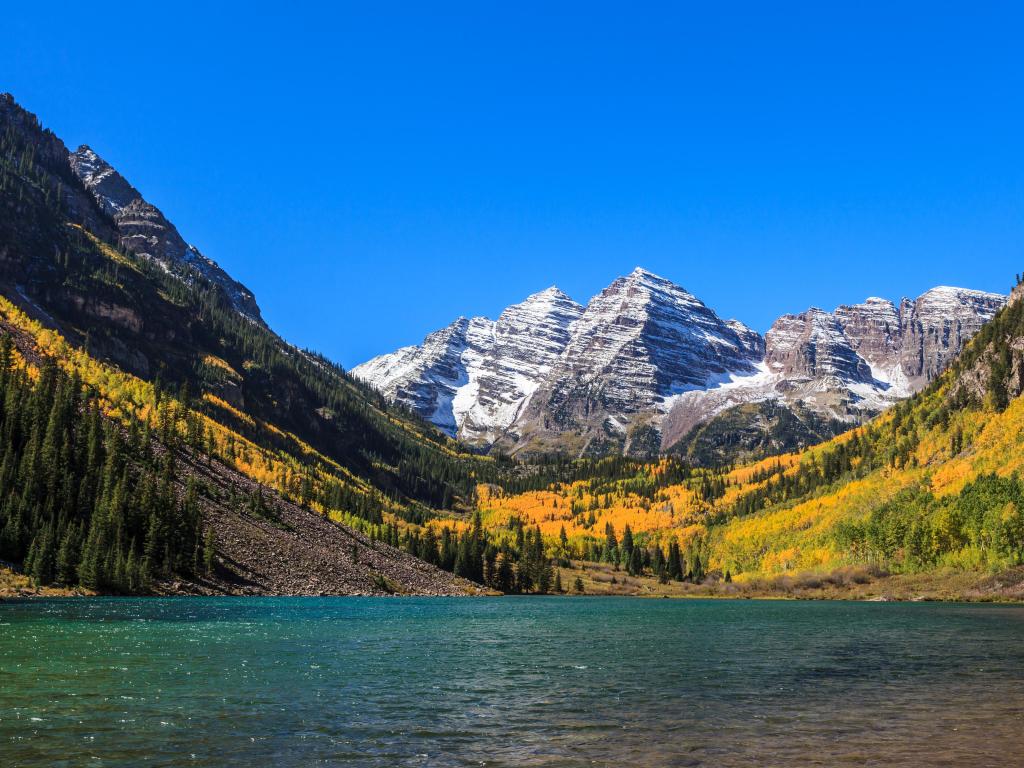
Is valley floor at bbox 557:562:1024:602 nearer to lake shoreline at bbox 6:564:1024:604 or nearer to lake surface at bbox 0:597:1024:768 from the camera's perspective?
lake shoreline at bbox 6:564:1024:604

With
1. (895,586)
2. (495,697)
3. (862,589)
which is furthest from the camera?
(862,589)

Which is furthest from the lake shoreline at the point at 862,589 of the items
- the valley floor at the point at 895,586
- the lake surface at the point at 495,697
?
the lake surface at the point at 495,697

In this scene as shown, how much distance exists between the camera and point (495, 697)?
124 feet

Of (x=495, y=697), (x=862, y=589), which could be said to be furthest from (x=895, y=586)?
(x=495, y=697)

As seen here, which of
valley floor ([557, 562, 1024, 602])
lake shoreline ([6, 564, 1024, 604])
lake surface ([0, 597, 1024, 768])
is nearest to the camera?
lake surface ([0, 597, 1024, 768])

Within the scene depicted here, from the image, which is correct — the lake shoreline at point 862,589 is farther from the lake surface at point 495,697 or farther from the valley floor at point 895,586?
the lake surface at point 495,697

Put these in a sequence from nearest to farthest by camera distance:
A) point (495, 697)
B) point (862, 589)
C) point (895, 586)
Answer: point (495, 697)
point (895, 586)
point (862, 589)

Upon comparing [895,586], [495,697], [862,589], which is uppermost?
[895,586]

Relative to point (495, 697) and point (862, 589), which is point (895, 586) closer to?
point (862, 589)

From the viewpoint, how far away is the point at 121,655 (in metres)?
49.2

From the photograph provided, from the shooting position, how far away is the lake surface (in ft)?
85.1

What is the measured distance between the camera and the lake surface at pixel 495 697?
25.9m


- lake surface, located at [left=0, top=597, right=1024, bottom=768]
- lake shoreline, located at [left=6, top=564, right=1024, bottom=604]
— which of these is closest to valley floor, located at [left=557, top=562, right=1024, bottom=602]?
lake shoreline, located at [left=6, top=564, right=1024, bottom=604]

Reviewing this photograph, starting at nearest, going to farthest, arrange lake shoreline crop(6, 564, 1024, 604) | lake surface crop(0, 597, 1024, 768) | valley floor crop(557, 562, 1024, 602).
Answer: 1. lake surface crop(0, 597, 1024, 768)
2. lake shoreline crop(6, 564, 1024, 604)
3. valley floor crop(557, 562, 1024, 602)
